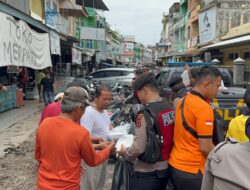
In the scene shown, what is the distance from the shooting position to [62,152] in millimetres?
2611

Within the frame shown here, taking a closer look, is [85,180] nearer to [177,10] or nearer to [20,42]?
[20,42]

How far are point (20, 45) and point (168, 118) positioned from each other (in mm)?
7730

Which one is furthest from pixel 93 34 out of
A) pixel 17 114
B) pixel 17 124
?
pixel 17 124

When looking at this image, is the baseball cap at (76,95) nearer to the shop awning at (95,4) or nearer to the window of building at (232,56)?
the window of building at (232,56)

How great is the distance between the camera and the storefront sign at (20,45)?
338 inches

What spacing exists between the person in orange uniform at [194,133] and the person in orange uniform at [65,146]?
0.69 m

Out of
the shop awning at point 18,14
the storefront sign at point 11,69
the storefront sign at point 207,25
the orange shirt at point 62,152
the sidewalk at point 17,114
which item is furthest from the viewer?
the storefront sign at point 207,25

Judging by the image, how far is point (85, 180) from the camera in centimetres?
365

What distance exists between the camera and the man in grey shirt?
152 cm

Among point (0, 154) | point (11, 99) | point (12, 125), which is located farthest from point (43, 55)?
point (0, 154)

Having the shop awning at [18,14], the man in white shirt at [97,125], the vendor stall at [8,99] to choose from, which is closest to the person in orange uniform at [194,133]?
the man in white shirt at [97,125]

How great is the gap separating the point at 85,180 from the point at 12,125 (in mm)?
7287

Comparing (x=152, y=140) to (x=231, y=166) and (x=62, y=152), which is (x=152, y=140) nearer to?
(x=62, y=152)

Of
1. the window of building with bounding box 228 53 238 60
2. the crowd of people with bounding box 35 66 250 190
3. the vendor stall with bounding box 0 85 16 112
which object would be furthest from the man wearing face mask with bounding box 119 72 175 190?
the window of building with bounding box 228 53 238 60
